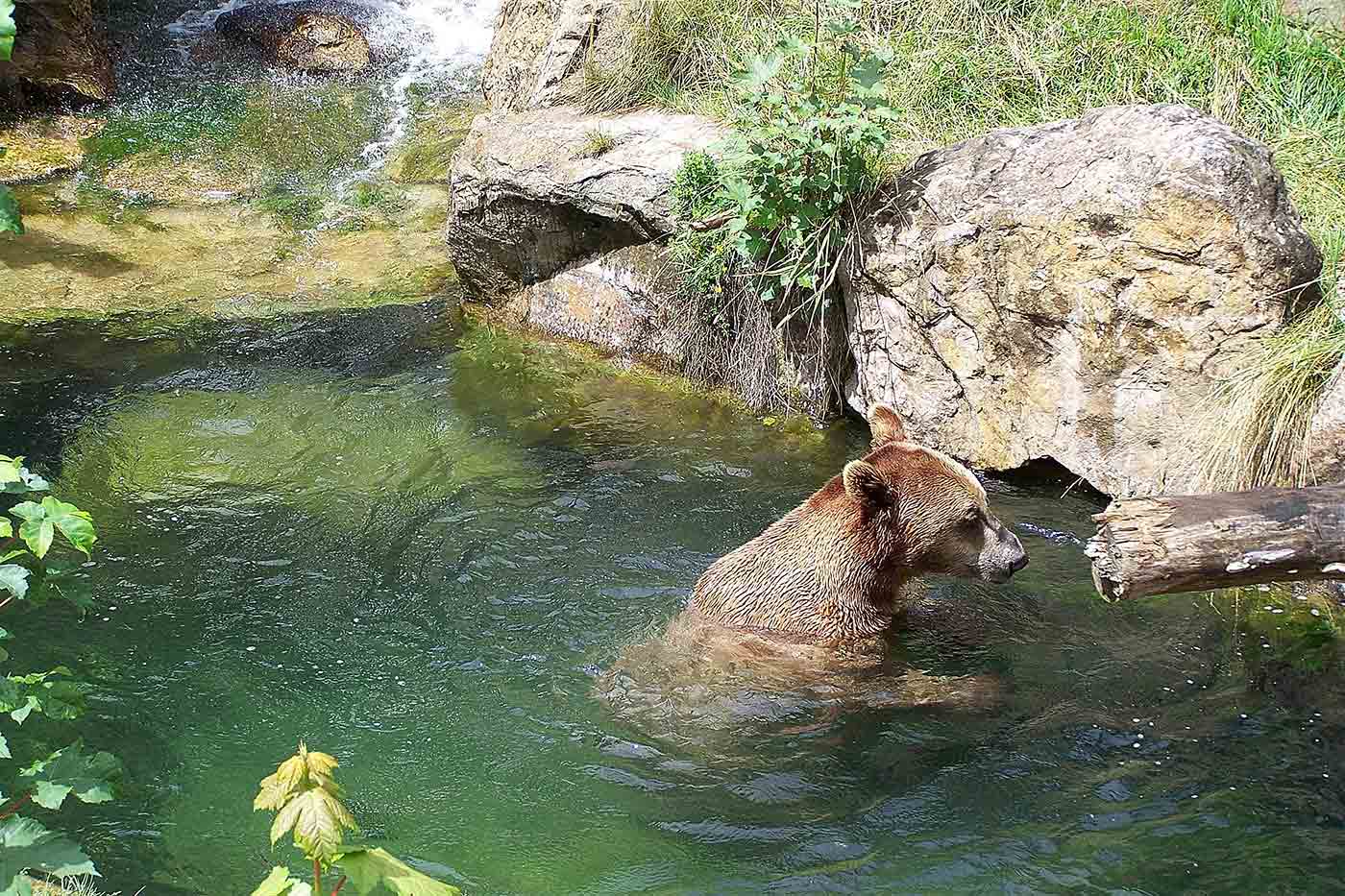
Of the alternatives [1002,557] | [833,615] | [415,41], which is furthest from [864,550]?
[415,41]

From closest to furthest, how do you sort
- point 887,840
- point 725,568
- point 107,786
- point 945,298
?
1. point 107,786
2. point 887,840
3. point 725,568
4. point 945,298

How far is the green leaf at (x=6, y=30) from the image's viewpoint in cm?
233

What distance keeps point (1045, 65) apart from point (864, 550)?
458cm

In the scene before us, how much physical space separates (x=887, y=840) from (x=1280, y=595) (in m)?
2.51

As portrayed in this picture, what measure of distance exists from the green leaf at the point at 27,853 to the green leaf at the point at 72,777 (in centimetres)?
12

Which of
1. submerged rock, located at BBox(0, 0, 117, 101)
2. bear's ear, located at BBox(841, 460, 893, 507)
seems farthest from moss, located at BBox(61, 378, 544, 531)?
submerged rock, located at BBox(0, 0, 117, 101)

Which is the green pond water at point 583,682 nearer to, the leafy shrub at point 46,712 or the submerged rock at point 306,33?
the leafy shrub at point 46,712

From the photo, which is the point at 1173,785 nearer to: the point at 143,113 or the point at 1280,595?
the point at 1280,595

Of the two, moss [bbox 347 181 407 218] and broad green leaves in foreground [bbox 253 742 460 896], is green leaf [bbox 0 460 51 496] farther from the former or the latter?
moss [bbox 347 181 407 218]

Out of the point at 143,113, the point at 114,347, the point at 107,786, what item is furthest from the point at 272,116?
the point at 107,786

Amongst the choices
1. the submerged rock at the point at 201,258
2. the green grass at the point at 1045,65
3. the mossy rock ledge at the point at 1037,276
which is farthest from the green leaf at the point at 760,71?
the submerged rock at the point at 201,258

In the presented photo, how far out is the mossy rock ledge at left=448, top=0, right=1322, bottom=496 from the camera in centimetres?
593

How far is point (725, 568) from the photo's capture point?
5.24 m

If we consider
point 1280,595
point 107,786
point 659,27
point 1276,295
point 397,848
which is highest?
point 659,27
